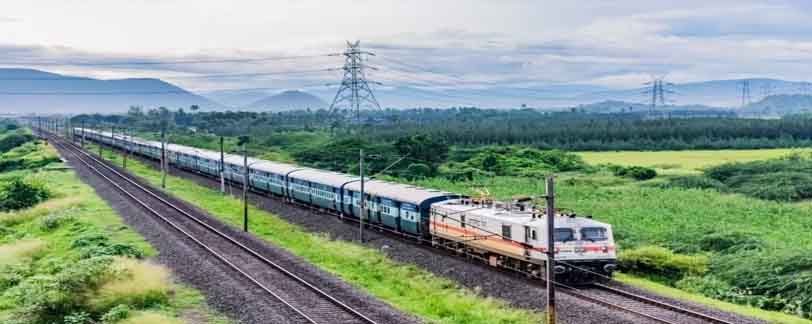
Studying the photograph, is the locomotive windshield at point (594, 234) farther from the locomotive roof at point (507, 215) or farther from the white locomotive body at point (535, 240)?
the locomotive roof at point (507, 215)

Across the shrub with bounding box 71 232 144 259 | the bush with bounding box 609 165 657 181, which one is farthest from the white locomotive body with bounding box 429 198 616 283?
the bush with bounding box 609 165 657 181

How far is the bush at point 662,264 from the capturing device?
121ft

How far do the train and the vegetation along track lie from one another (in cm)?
728

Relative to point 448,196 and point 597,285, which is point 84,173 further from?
point 597,285

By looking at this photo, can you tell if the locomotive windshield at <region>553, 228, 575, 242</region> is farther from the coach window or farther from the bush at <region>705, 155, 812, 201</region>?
the bush at <region>705, 155, 812, 201</region>

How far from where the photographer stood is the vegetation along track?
2906cm

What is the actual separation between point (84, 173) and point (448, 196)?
61.5m

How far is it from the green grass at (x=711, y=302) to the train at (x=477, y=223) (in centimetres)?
177

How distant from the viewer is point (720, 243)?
41.1 meters

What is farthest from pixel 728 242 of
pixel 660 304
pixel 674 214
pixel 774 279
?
pixel 674 214

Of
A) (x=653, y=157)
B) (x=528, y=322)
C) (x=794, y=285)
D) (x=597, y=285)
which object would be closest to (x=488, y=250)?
(x=597, y=285)

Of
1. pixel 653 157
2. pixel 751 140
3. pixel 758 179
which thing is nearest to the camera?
pixel 758 179

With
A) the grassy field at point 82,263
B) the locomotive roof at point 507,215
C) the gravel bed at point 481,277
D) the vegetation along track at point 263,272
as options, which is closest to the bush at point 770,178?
the gravel bed at point 481,277

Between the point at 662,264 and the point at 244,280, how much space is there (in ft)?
61.4
